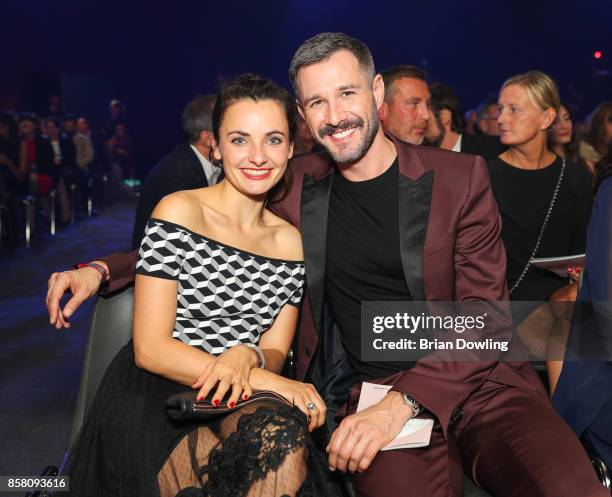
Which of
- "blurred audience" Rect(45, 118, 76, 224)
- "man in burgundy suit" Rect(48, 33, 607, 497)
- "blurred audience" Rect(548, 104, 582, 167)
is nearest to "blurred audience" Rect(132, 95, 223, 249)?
"man in burgundy suit" Rect(48, 33, 607, 497)

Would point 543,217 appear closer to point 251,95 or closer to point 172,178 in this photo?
point 251,95

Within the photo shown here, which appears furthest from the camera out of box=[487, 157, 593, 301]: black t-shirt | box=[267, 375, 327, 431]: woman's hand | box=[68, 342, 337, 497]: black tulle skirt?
box=[487, 157, 593, 301]: black t-shirt

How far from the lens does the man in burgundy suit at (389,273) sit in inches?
83.0

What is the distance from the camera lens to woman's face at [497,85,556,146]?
3770 mm

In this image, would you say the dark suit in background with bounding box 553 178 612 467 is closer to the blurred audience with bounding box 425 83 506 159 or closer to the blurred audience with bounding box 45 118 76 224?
the blurred audience with bounding box 425 83 506 159

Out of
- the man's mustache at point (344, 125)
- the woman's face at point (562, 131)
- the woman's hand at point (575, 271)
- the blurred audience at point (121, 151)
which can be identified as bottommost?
the blurred audience at point (121, 151)

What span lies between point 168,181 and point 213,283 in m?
2.02

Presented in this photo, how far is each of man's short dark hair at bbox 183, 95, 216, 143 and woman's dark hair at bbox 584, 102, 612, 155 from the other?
243cm

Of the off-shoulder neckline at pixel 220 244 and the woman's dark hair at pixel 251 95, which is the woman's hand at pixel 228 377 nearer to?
the off-shoulder neckline at pixel 220 244

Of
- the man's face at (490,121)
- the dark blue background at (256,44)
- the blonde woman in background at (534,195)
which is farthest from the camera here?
the dark blue background at (256,44)

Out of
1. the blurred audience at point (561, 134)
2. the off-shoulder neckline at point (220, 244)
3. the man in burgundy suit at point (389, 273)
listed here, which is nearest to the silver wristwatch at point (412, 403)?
the man in burgundy suit at point (389, 273)

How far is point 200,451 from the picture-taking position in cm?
195

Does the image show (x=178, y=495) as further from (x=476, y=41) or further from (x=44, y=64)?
(x=476, y=41)

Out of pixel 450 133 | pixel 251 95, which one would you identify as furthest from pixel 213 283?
pixel 450 133
